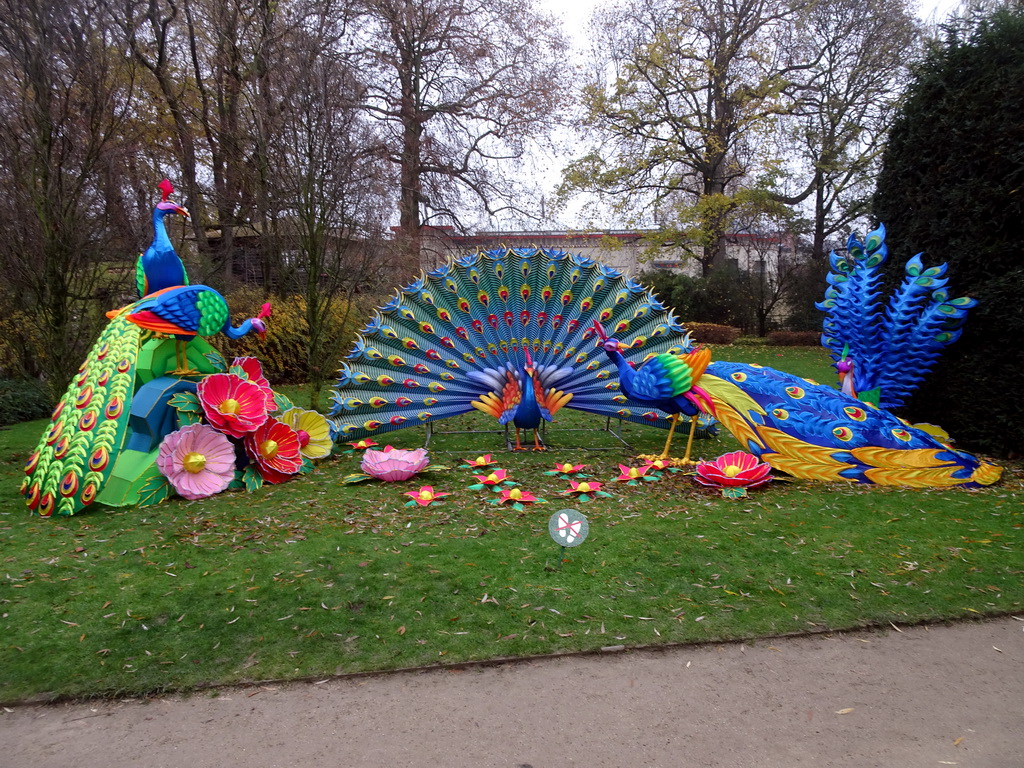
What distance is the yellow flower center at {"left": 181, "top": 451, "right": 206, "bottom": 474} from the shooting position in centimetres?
611

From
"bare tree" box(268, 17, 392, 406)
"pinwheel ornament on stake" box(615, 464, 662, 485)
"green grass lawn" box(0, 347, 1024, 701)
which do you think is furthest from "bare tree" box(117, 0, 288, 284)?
"pinwheel ornament on stake" box(615, 464, 662, 485)

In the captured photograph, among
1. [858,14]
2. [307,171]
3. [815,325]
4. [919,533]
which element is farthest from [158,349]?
[858,14]

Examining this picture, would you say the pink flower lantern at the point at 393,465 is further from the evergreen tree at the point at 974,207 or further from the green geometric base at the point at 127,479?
the evergreen tree at the point at 974,207

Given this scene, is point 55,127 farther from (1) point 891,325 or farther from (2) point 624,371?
(1) point 891,325

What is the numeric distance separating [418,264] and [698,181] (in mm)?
12134

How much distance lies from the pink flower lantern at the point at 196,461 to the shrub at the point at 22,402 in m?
7.39

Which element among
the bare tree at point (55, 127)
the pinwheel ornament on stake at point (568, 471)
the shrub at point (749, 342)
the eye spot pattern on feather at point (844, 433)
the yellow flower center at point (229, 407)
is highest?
the bare tree at point (55, 127)

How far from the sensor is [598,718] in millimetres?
3102

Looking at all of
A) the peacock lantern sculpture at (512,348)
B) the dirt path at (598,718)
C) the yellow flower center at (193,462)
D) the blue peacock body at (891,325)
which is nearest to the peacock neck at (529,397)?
the peacock lantern sculpture at (512,348)

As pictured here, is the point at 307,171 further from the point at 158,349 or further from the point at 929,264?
the point at 929,264

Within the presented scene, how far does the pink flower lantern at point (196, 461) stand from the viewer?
6008 mm

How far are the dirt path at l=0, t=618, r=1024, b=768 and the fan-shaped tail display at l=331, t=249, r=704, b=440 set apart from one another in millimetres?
4373

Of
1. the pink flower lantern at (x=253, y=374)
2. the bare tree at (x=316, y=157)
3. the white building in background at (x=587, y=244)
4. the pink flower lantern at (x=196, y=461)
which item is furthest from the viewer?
the white building in background at (x=587, y=244)

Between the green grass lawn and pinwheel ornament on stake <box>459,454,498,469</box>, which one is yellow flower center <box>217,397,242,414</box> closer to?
the green grass lawn
